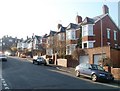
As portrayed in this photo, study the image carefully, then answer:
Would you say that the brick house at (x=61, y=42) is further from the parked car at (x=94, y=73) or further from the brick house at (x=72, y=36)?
the parked car at (x=94, y=73)

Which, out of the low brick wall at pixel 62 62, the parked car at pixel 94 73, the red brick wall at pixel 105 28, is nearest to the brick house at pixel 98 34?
the red brick wall at pixel 105 28

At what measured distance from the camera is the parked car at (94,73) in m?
24.9

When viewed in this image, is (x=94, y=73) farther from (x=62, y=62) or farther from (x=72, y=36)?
(x=72, y=36)

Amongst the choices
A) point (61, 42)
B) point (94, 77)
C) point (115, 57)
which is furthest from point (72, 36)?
point (94, 77)

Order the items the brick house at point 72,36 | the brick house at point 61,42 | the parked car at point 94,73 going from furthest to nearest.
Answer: the brick house at point 61,42, the brick house at point 72,36, the parked car at point 94,73

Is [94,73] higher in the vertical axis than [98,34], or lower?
lower

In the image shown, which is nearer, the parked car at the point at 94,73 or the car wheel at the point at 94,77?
the parked car at the point at 94,73

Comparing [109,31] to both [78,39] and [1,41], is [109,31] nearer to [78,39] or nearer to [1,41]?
[78,39]

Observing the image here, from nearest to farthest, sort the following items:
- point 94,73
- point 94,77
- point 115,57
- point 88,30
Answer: point 94,77 < point 94,73 < point 115,57 < point 88,30

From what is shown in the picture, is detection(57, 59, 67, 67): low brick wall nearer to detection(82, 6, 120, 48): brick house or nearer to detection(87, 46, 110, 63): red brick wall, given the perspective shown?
detection(87, 46, 110, 63): red brick wall

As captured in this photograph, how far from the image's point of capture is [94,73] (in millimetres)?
25594

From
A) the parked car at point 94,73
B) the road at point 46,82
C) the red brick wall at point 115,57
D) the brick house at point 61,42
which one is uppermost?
the brick house at point 61,42

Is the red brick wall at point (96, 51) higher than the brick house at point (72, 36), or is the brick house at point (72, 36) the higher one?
the brick house at point (72, 36)

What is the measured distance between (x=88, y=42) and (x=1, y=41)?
320 feet
